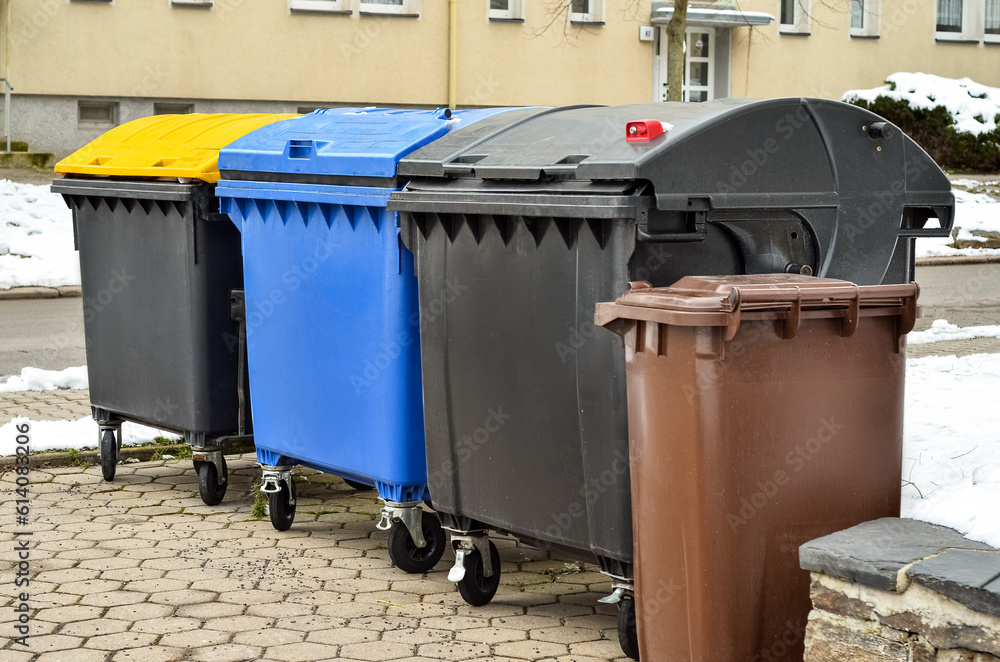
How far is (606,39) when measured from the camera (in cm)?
2294

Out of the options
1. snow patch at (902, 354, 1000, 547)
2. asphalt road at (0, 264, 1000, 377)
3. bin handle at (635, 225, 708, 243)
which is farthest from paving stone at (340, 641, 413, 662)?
asphalt road at (0, 264, 1000, 377)

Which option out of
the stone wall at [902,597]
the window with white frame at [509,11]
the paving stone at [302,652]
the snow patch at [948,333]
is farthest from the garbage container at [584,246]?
the window with white frame at [509,11]

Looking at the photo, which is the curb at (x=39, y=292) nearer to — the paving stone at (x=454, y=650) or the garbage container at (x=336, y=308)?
the garbage container at (x=336, y=308)

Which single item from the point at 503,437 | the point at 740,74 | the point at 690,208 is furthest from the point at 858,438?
the point at 740,74

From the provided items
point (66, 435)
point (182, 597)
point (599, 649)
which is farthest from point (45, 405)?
point (599, 649)

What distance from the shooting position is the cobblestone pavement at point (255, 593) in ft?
13.1

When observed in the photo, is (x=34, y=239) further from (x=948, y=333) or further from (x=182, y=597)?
(x=182, y=597)

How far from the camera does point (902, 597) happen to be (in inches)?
119

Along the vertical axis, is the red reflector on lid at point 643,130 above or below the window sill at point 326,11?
below

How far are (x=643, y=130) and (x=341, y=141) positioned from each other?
160cm

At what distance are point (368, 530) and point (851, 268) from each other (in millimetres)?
2321

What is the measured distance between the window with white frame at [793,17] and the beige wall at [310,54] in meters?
3.25

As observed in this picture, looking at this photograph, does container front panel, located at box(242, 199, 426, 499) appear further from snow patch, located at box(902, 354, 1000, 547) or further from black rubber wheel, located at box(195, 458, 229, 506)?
snow patch, located at box(902, 354, 1000, 547)

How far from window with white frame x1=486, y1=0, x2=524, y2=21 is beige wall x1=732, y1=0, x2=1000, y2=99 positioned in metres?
4.93
